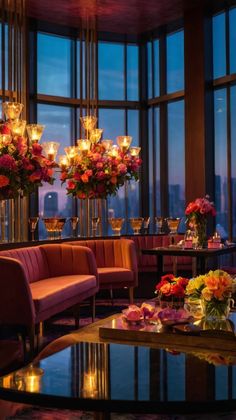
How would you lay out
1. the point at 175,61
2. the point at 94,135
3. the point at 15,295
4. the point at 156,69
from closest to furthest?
the point at 15,295 → the point at 94,135 → the point at 175,61 → the point at 156,69

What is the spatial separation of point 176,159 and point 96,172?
3302mm

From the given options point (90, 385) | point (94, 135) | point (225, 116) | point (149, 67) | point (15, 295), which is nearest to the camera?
point (90, 385)

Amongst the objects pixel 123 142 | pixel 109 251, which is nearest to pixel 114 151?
pixel 123 142

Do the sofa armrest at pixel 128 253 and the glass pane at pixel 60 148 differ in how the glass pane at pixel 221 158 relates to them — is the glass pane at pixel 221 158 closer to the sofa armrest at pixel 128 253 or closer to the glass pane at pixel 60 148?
the sofa armrest at pixel 128 253

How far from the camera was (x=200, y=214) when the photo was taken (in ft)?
20.7

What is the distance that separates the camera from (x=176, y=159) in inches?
388

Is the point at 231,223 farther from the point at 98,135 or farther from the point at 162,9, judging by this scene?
the point at 162,9

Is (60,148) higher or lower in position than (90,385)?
higher

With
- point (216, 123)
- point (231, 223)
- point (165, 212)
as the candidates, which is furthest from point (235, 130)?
point (165, 212)

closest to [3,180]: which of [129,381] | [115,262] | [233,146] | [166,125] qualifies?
[115,262]

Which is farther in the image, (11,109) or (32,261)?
(11,109)

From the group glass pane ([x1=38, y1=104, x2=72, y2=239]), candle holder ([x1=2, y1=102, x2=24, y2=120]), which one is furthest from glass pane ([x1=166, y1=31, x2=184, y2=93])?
candle holder ([x1=2, y1=102, x2=24, y2=120])

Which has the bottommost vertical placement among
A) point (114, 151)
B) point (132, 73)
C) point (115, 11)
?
point (114, 151)

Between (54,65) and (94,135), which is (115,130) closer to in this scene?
(54,65)
